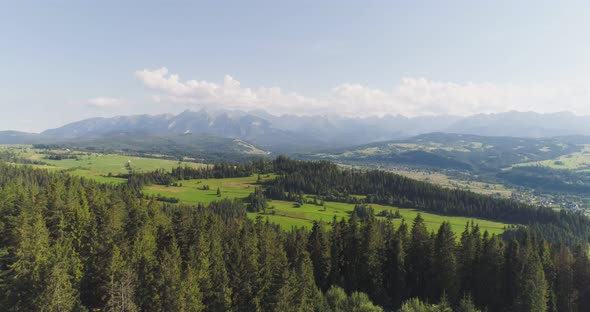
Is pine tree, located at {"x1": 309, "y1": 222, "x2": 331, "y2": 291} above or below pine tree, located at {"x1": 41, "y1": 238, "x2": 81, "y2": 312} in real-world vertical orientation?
below

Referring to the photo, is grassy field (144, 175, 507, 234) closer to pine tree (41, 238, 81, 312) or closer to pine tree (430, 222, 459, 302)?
pine tree (430, 222, 459, 302)

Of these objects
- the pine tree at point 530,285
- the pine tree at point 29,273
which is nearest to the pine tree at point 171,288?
the pine tree at point 29,273

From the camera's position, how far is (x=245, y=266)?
54.9 m

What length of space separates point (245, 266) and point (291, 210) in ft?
317

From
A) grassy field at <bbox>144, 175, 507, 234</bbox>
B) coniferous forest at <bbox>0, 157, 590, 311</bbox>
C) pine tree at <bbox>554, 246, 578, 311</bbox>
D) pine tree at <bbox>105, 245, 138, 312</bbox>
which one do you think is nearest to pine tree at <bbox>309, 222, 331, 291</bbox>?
coniferous forest at <bbox>0, 157, 590, 311</bbox>

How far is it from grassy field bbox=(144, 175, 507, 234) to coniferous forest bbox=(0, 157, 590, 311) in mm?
56641

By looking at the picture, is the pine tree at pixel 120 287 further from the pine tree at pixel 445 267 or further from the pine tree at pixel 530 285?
the pine tree at pixel 530 285

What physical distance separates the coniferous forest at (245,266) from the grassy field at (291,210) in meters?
56.6

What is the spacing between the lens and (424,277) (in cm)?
7012

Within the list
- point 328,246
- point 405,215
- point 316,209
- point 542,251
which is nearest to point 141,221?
point 328,246

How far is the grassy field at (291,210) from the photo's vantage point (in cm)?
13750

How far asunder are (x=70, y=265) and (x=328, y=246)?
47.9 metres

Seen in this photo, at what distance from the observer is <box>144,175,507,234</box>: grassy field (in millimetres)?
137500

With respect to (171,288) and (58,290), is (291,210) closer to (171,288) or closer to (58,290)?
(171,288)
